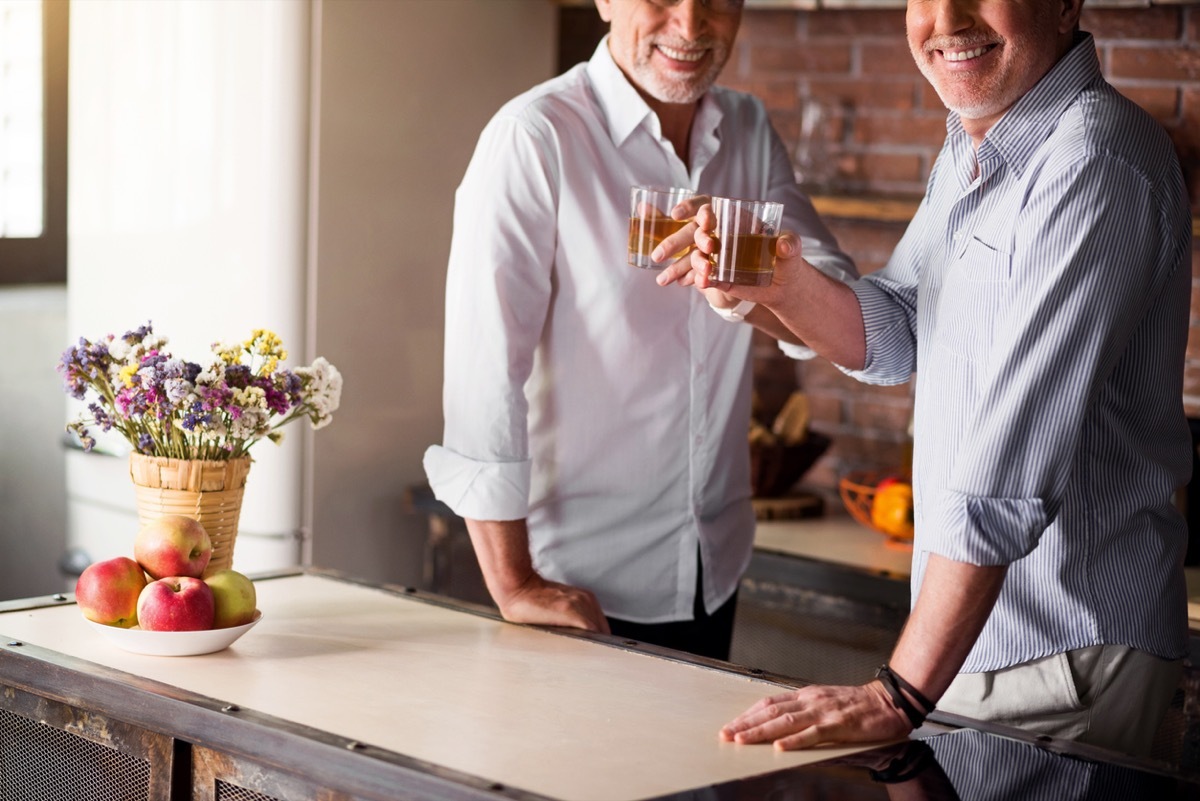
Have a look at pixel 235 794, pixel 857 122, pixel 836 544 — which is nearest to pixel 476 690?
pixel 235 794

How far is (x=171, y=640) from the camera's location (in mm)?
1562

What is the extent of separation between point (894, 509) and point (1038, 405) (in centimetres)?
134

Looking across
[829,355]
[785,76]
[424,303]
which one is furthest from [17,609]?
[785,76]

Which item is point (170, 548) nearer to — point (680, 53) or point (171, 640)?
point (171, 640)

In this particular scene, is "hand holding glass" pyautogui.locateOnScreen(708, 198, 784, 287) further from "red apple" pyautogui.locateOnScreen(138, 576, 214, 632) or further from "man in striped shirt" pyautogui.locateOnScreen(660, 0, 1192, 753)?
"red apple" pyautogui.locateOnScreen(138, 576, 214, 632)

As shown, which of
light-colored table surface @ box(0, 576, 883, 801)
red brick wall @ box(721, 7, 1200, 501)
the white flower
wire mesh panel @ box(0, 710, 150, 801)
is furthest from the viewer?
red brick wall @ box(721, 7, 1200, 501)

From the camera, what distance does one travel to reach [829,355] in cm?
186

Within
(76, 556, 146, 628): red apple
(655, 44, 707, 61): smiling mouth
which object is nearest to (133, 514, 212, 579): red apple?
(76, 556, 146, 628): red apple

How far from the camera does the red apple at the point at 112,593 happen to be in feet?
5.21

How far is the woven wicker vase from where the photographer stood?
5.80ft

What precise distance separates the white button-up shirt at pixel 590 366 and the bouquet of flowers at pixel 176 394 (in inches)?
9.7

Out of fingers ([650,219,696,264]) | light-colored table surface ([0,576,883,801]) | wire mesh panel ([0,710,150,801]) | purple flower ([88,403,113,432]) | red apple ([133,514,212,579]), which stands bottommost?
wire mesh panel ([0,710,150,801])

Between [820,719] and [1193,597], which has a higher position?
[820,719]

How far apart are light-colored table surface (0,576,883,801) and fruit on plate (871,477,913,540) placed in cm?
112
